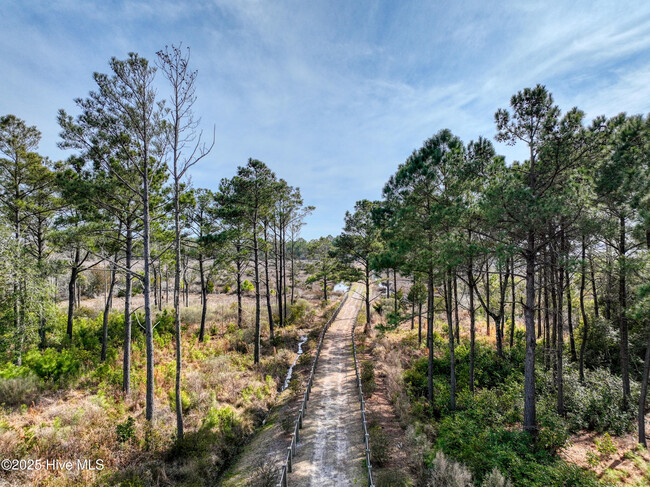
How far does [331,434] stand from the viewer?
11.1 meters

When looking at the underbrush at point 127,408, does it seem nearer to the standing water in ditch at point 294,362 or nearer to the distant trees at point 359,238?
the standing water in ditch at point 294,362

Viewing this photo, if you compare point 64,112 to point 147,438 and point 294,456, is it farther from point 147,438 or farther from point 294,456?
point 294,456

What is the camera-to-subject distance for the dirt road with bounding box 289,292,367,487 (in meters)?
8.75

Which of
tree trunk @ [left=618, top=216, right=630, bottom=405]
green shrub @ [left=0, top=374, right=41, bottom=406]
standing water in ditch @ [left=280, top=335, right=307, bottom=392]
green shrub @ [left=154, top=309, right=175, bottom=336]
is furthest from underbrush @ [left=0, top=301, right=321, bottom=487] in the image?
tree trunk @ [left=618, top=216, right=630, bottom=405]

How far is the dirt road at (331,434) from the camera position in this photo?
28.7 ft

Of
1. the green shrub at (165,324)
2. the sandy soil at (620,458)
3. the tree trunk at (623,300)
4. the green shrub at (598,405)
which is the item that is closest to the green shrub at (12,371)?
the green shrub at (165,324)

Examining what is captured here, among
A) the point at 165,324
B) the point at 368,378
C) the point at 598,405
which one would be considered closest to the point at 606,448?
the point at 598,405

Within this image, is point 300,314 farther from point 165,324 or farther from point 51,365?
point 51,365

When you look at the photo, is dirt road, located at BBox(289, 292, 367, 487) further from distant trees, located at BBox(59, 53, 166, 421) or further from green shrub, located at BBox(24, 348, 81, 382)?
green shrub, located at BBox(24, 348, 81, 382)

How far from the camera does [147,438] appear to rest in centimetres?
972

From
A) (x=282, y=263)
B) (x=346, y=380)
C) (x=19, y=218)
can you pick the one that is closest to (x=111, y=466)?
(x=346, y=380)

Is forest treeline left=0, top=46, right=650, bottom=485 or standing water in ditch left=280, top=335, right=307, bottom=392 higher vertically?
forest treeline left=0, top=46, right=650, bottom=485

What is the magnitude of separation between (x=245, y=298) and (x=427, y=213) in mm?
39097

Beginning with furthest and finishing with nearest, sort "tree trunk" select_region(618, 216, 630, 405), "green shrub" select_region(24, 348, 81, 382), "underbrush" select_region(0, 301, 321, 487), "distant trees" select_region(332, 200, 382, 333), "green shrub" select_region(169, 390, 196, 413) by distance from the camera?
"distant trees" select_region(332, 200, 382, 333), "green shrub" select_region(24, 348, 81, 382), "green shrub" select_region(169, 390, 196, 413), "tree trunk" select_region(618, 216, 630, 405), "underbrush" select_region(0, 301, 321, 487)
